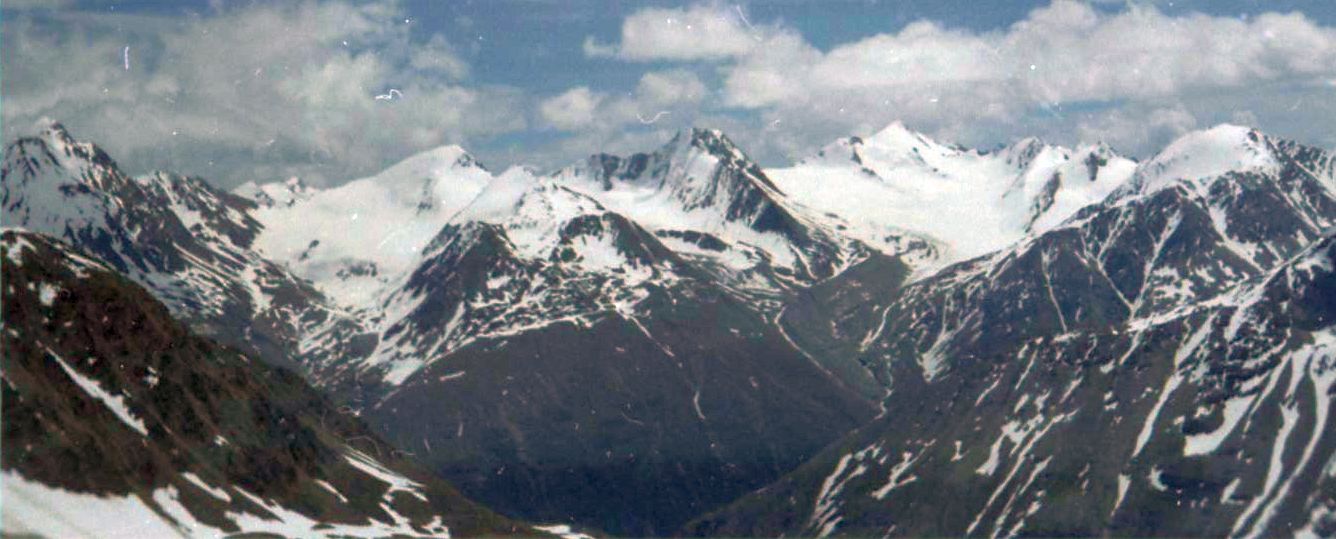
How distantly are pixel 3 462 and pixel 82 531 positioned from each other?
1347 centimetres

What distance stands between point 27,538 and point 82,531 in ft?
86.0

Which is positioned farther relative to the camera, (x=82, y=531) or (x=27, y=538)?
(x=82, y=531)

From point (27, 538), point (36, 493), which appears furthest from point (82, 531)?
point (27, 538)

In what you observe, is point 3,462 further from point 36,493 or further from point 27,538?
point 27,538

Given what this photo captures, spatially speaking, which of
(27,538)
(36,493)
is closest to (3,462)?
(36,493)

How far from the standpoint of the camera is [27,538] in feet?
559

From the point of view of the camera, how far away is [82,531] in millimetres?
196125

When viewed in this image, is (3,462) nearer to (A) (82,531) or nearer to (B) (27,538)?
(A) (82,531)

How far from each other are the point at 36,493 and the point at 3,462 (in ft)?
18.0

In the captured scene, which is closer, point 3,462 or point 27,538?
point 27,538

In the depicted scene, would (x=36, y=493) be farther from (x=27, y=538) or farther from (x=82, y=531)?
(x=27, y=538)

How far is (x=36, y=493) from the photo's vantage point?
652ft

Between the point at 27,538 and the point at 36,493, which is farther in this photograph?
the point at 36,493
